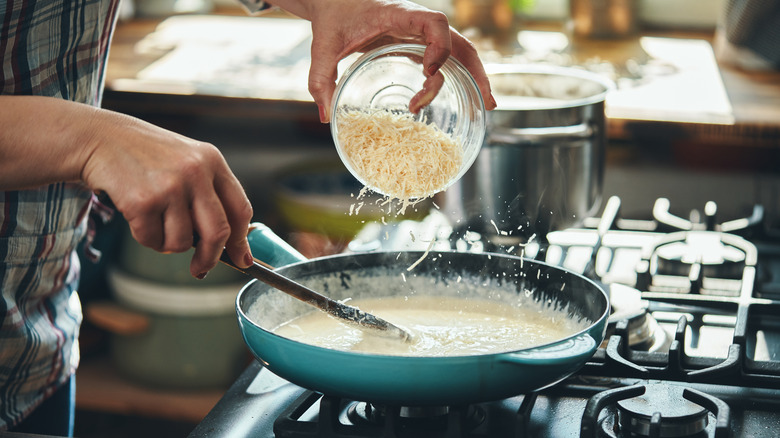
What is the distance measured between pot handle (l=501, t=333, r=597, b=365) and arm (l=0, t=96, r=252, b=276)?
25 cm

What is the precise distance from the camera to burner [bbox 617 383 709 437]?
2.36 feet

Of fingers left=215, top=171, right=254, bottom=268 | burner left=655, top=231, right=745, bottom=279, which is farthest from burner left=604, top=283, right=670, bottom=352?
fingers left=215, top=171, right=254, bottom=268

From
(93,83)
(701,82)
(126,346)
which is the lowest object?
(126,346)

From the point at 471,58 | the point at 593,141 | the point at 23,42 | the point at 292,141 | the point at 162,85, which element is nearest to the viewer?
the point at 23,42

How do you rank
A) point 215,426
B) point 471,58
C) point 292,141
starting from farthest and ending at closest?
point 292,141 < point 471,58 < point 215,426

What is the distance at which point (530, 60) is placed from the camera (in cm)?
215

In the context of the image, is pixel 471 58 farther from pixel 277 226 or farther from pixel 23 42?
pixel 277 226

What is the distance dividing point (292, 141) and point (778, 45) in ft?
3.96

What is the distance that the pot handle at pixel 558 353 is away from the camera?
2.21 ft

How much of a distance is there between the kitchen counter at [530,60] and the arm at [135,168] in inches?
45.1

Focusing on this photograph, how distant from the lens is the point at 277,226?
80.1 inches

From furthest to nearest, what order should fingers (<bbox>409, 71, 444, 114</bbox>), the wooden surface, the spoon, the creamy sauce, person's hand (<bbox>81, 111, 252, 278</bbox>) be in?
the wooden surface, fingers (<bbox>409, 71, 444, 114</bbox>), the creamy sauce, the spoon, person's hand (<bbox>81, 111, 252, 278</bbox>)

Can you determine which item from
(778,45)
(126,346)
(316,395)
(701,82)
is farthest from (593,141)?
(126,346)

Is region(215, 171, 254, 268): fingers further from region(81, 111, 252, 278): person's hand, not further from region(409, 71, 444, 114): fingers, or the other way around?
region(409, 71, 444, 114): fingers
